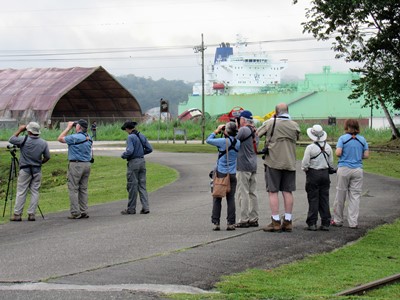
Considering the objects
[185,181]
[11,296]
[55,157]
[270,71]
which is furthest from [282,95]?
[11,296]

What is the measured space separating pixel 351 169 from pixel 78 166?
520 centimetres

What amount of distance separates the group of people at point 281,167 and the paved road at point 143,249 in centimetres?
36

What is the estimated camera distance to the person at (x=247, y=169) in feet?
42.8

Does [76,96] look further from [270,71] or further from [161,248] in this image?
[161,248]

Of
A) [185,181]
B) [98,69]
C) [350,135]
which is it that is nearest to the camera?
[350,135]

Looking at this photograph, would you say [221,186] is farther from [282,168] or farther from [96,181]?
[96,181]

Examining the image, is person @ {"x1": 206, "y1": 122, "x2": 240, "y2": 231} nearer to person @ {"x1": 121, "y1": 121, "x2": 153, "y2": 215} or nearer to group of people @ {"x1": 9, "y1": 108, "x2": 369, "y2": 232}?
group of people @ {"x1": 9, "y1": 108, "x2": 369, "y2": 232}

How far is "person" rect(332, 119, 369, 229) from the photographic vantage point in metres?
13.8

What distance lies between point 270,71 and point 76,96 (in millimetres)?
52637

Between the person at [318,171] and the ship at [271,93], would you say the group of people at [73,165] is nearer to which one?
the person at [318,171]

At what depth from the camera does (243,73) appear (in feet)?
410

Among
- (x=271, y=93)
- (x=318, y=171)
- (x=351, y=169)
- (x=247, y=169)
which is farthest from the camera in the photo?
(x=271, y=93)

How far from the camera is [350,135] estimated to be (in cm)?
1393

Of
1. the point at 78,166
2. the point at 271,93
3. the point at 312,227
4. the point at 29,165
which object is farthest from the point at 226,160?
the point at 271,93
